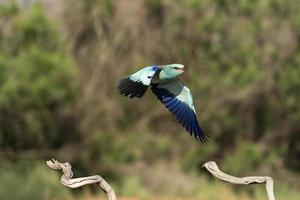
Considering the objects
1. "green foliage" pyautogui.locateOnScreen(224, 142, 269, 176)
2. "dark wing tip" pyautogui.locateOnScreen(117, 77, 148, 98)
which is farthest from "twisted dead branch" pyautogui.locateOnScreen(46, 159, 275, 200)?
"green foliage" pyautogui.locateOnScreen(224, 142, 269, 176)

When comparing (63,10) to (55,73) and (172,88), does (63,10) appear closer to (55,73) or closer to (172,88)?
(55,73)

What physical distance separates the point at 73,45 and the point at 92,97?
3.59 feet

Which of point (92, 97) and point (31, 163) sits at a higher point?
point (92, 97)

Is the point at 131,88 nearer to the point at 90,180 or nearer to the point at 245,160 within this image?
the point at 90,180

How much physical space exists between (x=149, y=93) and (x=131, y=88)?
8739mm

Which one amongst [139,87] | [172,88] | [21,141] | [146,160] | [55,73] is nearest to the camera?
[139,87]

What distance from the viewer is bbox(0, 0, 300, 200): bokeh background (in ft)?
43.4

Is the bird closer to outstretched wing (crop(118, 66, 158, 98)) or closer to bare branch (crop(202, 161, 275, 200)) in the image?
outstretched wing (crop(118, 66, 158, 98))

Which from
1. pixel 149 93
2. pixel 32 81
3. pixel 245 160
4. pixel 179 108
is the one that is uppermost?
pixel 179 108

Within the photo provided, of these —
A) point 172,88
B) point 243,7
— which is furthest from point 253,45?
point 172,88

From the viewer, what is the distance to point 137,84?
598 centimetres

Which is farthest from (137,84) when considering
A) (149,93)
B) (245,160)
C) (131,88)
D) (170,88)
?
(245,160)

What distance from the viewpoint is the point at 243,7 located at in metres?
15.5

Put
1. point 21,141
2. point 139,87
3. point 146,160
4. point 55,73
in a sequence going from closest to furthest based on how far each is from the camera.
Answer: point 139,87 → point 55,73 → point 21,141 → point 146,160
